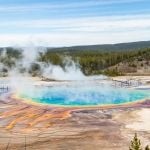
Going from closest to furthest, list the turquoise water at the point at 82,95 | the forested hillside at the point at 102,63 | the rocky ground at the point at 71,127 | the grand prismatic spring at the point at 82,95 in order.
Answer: the rocky ground at the point at 71,127 < the grand prismatic spring at the point at 82,95 < the turquoise water at the point at 82,95 < the forested hillside at the point at 102,63

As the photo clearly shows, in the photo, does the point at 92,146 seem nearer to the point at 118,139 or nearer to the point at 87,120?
the point at 118,139

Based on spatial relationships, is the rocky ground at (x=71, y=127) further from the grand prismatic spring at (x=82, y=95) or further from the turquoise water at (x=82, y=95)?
the turquoise water at (x=82, y=95)

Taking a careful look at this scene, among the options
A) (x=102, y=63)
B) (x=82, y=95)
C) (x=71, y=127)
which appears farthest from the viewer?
(x=102, y=63)

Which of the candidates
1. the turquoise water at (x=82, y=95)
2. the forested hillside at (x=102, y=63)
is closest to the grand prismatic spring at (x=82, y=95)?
the turquoise water at (x=82, y=95)

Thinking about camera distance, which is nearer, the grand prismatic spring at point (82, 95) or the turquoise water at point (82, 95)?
the grand prismatic spring at point (82, 95)

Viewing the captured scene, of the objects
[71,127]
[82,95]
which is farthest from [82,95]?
Answer: [71,127]

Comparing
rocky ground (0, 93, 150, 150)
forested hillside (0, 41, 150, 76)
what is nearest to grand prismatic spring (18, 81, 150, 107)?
rocky ground (0, 93, 150, 150)

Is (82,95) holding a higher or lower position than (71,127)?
higher

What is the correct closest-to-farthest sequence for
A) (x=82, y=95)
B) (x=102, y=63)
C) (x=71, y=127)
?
(x=71, y=127), (x=82, y=95), (x=102, y=63)

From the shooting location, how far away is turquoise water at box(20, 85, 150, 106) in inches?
1753

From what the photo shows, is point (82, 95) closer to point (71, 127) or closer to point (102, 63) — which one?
point (71, 127)

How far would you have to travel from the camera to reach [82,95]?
167 feet

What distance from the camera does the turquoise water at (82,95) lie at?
4453cm

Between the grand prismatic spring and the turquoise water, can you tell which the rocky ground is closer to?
the grand prismatic spring
